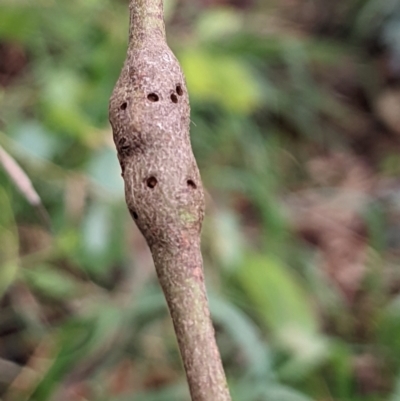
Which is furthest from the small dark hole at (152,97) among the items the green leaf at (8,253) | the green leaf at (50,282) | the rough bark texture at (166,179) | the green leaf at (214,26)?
the green leaf at (214,26)

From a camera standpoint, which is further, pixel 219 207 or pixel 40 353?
pixel 219 207

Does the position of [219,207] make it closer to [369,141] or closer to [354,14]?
[369,141]

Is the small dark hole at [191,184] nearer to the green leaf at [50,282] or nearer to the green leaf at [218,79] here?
the green leaf at [50,282]

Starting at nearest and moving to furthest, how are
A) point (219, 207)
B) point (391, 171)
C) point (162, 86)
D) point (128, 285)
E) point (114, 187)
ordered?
point (162, 86), point (114, 187), point (128, 285), point (219, 207), point (391, 171)

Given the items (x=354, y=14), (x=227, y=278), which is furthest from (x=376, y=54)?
(x=227, y=278)

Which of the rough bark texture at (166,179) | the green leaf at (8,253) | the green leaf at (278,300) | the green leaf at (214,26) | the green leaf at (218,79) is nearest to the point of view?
the rough bark texture at (166,179)

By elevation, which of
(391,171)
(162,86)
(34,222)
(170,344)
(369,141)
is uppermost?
(369,141)
